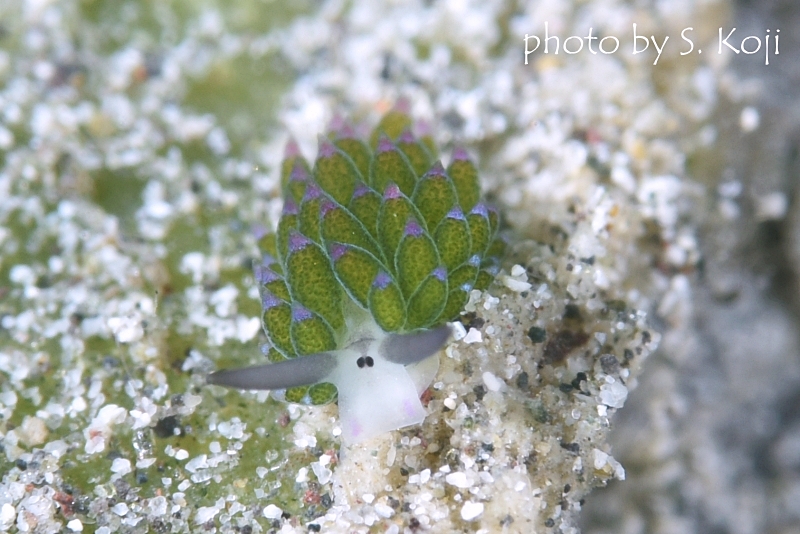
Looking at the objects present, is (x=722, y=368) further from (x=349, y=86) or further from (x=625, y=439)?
(x=349, y=86)

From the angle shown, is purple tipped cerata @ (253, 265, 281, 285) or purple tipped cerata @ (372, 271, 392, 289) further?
purple tipped cerata @ (253, 265, 281, 285)

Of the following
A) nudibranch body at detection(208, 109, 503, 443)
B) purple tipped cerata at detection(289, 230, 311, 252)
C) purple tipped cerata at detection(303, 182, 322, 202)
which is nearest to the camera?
nudibranch body at detection(208, 109, 503, 443)

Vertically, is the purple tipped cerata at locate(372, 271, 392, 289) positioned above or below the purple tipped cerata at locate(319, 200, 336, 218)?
below

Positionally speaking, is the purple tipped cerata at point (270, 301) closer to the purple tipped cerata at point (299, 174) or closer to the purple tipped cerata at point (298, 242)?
the purple tipped cerata at point (298, 242)

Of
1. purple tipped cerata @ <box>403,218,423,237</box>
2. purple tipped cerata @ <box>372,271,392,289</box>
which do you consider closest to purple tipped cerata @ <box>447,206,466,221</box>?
purple tipped cerata @ <box>403,218,423,237</box>

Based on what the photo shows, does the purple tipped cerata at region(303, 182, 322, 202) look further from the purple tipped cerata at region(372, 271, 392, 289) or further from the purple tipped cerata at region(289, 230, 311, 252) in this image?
the purple tipped cerata at region(372, 271, 392, 289)

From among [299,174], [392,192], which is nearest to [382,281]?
[392,192]

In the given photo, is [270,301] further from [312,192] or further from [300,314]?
[312,192]

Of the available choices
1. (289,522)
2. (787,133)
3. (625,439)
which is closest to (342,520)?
(289,522)
